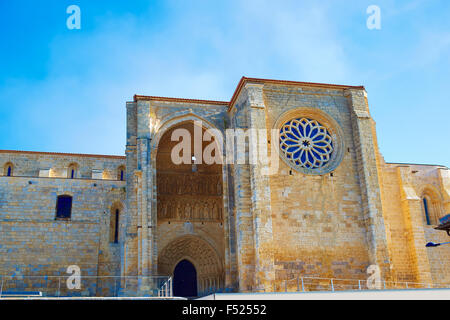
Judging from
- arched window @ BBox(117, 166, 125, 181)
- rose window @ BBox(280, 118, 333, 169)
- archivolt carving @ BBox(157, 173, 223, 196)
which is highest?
arched window @ BBox(117, 166, 125, 181)

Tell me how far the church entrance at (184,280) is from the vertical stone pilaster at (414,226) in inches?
345

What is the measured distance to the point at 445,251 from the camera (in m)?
20.2

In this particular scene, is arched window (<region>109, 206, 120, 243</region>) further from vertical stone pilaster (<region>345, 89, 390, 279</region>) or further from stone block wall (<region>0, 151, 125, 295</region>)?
vertical stone pilaster (<region>345, 89, 390, 279</region>)

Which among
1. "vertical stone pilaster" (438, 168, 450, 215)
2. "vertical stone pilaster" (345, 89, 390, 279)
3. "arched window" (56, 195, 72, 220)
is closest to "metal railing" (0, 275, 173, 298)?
"arched window" (56, 195, 72, 220)

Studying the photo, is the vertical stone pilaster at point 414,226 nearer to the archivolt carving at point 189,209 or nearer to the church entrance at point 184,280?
the archivolt carving at point 189,209

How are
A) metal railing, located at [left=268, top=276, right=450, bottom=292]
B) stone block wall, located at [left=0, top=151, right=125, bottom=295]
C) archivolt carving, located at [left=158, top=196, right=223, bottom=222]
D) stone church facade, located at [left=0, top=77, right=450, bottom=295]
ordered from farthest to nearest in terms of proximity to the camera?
1. archivolt carving, located at [left=158, top=196, right=223, bottom=222]
2. stone block wall, located at [left=0, top=151, right=125, bottom=295]
3. stone church facade, located at [left=0, top=77, right=450, bottom=295]
4. metal railing, located at [left=268, top=276, right=450, bottom=292]

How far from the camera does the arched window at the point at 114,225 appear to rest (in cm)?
1946

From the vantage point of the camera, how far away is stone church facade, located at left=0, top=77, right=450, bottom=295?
15.6m

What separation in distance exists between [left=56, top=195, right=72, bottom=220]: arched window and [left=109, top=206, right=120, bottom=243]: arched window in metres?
1.78

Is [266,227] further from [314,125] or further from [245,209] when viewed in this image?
[314,125]

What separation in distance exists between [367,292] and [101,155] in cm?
1733

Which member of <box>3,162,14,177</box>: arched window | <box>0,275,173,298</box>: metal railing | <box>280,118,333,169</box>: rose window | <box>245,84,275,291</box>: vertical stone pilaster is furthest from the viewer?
<box>3,162,14,177</box>: arched window

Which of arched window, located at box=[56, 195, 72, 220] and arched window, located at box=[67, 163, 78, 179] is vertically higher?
arched window, located at box=[67, 163, 78, 179]

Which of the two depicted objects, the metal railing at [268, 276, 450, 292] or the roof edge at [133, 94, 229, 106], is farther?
the roof edge at [133, 94, 229, 106]
